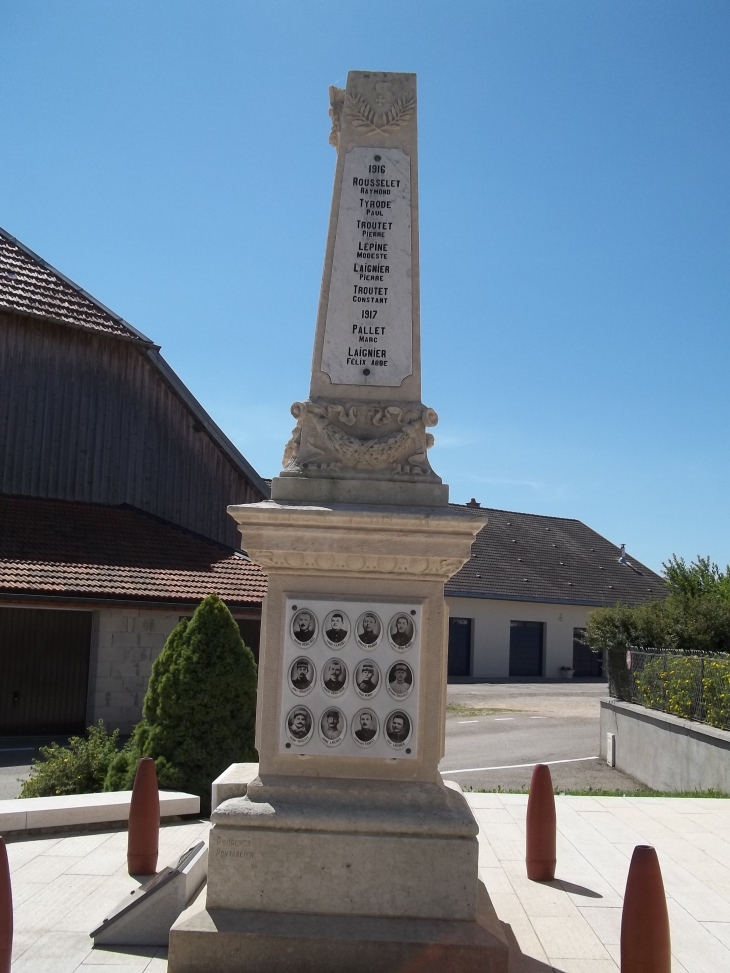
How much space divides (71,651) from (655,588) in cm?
3556

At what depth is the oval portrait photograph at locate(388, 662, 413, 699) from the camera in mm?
4824

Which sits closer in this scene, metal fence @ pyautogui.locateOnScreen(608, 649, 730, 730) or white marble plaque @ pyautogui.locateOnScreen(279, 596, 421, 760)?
white marble plaque @ pyautogui.locateOnScreen(279, 596, 421, 760)

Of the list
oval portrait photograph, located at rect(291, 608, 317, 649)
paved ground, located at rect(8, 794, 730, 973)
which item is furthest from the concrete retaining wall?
oval portrait photograph, located at rect(291, 608, 317, 649)

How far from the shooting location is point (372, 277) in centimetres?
545

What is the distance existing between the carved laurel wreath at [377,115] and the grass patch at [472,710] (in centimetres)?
A: 1881

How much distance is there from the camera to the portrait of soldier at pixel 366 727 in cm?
477

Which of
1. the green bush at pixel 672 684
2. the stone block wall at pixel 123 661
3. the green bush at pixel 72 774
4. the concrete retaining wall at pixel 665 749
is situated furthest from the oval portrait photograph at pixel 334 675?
the stone block wall at pixel 123 661

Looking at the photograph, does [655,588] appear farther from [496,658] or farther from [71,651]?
[71,651]

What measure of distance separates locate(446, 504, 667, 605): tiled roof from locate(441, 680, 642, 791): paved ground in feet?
25.8

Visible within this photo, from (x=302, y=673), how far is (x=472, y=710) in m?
20.1

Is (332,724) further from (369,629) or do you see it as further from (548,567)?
(548,567)

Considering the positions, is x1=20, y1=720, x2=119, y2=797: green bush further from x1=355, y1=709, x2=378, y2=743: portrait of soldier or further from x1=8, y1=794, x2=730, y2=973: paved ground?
x1=355, y1=709, x2=378, y2=743: portrait of soldier

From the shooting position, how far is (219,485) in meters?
19.8

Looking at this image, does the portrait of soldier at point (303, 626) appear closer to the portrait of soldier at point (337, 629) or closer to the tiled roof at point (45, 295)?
the portrait of soldier at point (337, 629)
